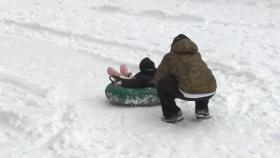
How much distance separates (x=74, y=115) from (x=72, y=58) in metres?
2.72

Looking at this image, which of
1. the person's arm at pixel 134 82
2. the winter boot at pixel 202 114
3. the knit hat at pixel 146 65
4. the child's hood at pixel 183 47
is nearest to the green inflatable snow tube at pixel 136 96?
the person's arm at pixel 134 82

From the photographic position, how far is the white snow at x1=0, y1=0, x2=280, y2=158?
17.6ft

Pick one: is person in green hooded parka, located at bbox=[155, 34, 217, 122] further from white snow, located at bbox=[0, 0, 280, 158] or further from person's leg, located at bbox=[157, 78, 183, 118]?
white snow, located at bbox=[0, 0, 280, 158]

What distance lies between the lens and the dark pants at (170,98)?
5664 mm

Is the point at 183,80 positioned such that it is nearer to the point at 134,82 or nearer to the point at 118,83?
the point at 134,82

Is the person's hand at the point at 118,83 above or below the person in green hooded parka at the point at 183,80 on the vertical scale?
below

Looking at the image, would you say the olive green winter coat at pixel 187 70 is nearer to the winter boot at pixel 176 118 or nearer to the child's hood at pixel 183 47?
the child's hood at pixel 183 47

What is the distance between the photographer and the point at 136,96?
6.36m

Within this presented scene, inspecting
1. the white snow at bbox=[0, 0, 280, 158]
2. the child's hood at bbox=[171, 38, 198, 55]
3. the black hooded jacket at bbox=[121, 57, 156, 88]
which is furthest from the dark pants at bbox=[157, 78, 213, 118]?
the black hooded jacket at bbox=[121, 57, 156, 88]

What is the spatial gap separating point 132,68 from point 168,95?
246cm

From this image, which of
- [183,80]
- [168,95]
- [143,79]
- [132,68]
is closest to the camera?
[183,80]

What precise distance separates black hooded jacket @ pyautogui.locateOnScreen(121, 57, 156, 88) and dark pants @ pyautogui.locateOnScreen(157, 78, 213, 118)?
68 cm

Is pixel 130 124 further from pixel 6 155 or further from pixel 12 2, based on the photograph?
pixel 12 2

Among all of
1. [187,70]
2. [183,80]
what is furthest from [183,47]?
[183,80]
